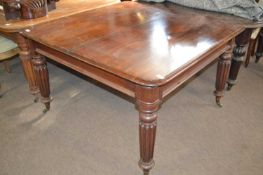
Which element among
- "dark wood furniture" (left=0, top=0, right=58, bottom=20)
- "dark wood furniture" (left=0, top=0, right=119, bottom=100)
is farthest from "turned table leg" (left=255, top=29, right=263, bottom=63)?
"dark wood furniture" (left=0, top=0, right=58, bottom=20)

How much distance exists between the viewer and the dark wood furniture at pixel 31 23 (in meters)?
1.65

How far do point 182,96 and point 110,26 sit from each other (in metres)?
0.91

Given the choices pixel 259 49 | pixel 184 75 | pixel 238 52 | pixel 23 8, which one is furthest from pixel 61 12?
pixel 259 49

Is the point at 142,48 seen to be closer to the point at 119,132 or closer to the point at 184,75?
the point at 184,75

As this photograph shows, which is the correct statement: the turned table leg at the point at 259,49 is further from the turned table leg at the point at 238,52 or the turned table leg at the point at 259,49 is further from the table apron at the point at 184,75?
the table apron at the point at 184,75

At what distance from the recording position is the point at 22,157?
1.61m

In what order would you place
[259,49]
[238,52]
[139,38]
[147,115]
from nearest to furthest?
1. [147,115]
2. [139,38]
3. [238,52]
4. [259,49]

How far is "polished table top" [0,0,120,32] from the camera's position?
1644mm

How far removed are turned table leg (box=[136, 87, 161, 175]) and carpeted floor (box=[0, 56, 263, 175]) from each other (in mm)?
260

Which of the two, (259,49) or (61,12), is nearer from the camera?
(61,12)

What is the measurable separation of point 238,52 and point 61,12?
4.41 ft

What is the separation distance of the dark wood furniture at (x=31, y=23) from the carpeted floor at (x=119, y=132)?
12.4 inches

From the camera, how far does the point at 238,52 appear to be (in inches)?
75.7

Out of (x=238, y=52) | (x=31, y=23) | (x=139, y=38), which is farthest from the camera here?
(x=238, y=52)
